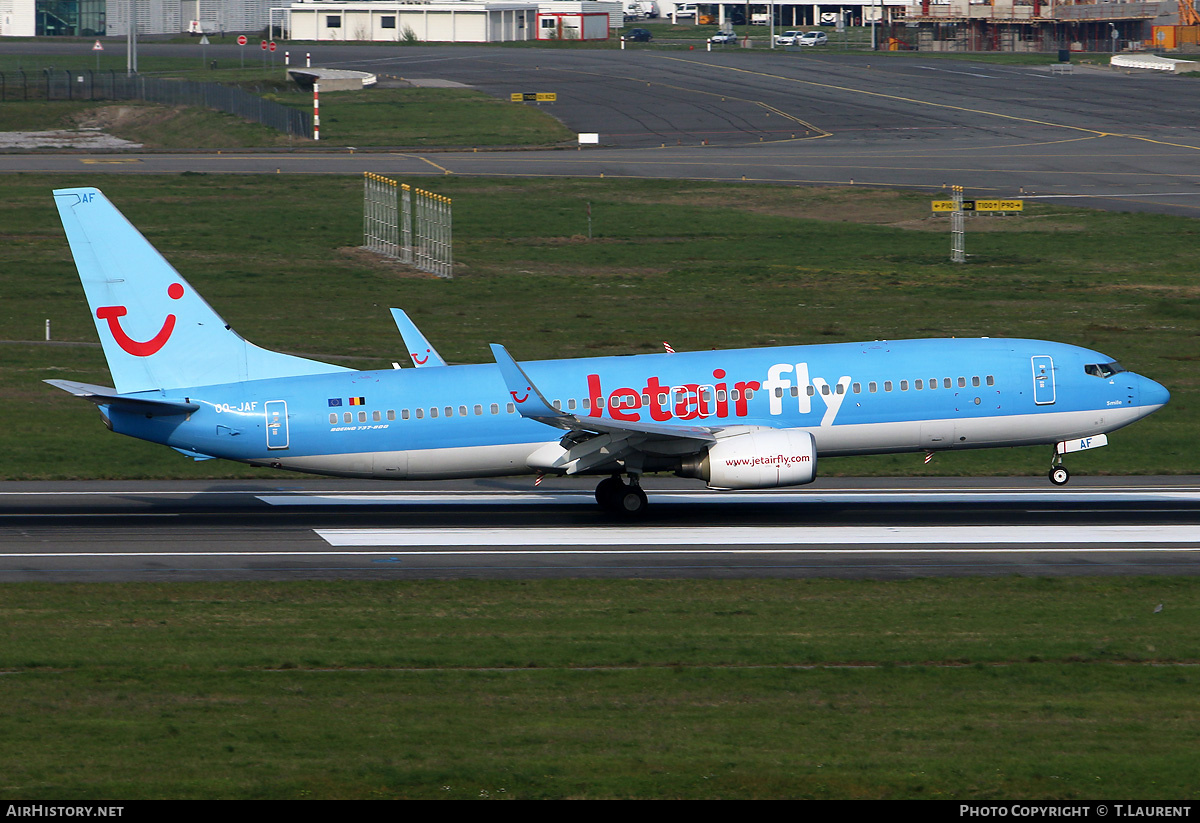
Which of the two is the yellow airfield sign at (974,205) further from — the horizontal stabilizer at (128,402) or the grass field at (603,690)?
the horizontal stabilizer at (128,402)

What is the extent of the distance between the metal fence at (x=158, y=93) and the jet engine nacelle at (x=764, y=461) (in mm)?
93002

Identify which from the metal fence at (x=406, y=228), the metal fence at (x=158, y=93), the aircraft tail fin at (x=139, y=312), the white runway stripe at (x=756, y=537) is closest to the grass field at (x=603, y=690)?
the white runway stripe at (x=756, y=537)

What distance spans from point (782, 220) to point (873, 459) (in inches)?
1706

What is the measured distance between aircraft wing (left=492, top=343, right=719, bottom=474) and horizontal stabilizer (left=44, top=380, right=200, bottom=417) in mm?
8734

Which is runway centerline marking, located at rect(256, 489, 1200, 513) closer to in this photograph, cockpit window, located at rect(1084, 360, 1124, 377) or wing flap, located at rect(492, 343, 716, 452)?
cockpit window, located at rect(1084, 360, 1124, 377)

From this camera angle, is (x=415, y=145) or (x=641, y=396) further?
(x=415, y=145)

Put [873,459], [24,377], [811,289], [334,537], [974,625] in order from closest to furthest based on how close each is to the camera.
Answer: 1. [974,625]
2. [334,537]
3. [873,459]
4. [24,377]
5. [811,289]

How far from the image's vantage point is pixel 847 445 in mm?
39750

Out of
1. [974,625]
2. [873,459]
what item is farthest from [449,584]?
[873,459]

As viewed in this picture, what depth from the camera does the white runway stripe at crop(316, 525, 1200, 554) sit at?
3647 centimetres

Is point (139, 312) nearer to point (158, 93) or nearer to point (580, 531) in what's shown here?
point (580, 531)

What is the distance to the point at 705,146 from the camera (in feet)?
383

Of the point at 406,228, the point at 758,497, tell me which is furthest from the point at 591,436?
the point at 406,228

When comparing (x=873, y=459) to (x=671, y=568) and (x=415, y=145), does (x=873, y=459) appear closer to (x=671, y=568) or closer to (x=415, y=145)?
(x=671, y=568)
